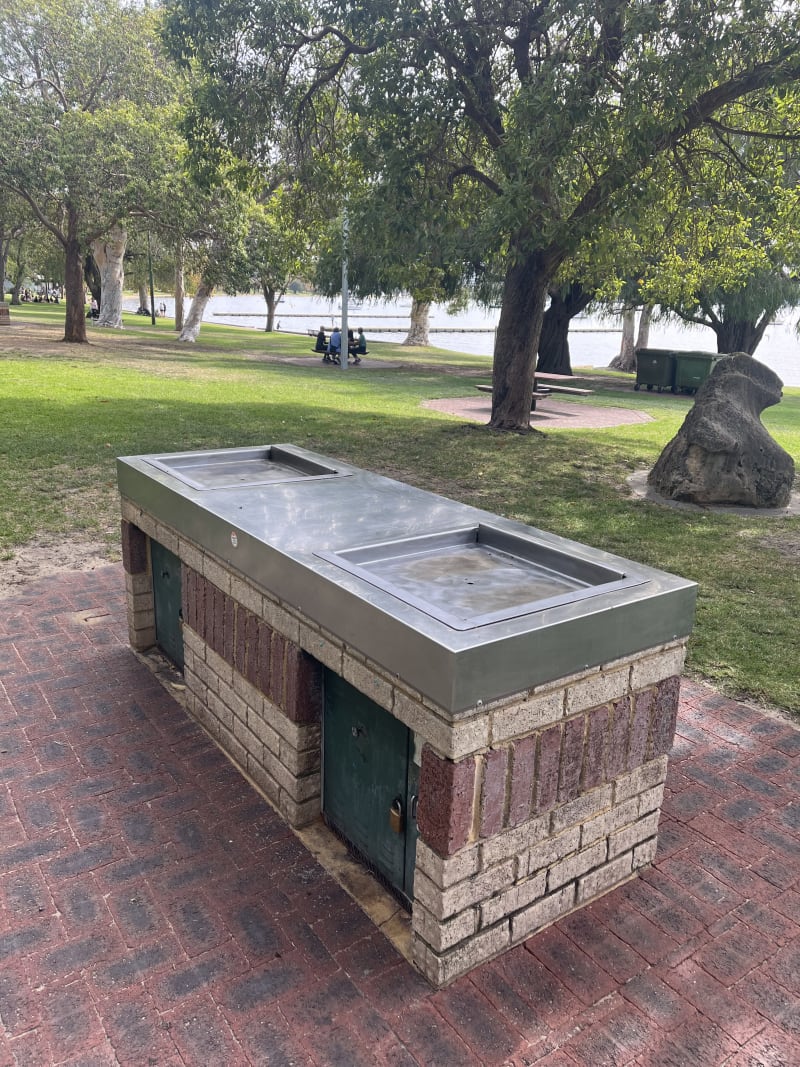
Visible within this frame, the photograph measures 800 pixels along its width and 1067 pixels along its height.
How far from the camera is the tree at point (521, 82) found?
10.1 meters

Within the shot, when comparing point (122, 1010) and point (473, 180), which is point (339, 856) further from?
point (473, 180)

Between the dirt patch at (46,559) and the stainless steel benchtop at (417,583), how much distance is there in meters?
2.20

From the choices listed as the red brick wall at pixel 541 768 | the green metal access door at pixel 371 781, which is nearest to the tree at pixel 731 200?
the red brick wall at pixel 541 768

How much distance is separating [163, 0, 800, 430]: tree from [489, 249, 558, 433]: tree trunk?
0.08 ft

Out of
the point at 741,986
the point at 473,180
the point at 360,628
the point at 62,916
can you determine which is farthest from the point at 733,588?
the point at 473,180

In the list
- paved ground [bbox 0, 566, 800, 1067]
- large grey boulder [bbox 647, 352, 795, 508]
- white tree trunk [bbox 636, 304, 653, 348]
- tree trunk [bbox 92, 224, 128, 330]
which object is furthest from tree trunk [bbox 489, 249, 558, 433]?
tree trunk [bbox 92, 224, 128, 330]

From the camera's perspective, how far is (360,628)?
3.10 metres

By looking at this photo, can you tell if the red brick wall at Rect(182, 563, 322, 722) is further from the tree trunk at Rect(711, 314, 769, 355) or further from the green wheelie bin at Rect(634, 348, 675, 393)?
the tree trunk at Rect(711, 314, 769, 355)

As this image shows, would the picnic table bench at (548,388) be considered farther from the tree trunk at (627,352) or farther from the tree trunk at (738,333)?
the tree trunk at (627,352)

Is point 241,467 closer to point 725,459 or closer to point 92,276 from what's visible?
point 725,459

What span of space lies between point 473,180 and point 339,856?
13925mm

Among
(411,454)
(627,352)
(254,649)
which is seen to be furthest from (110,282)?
(254,649)

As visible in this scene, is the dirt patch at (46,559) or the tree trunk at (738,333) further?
the tree trunk at (738,333)

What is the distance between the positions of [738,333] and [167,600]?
95.8 feet
